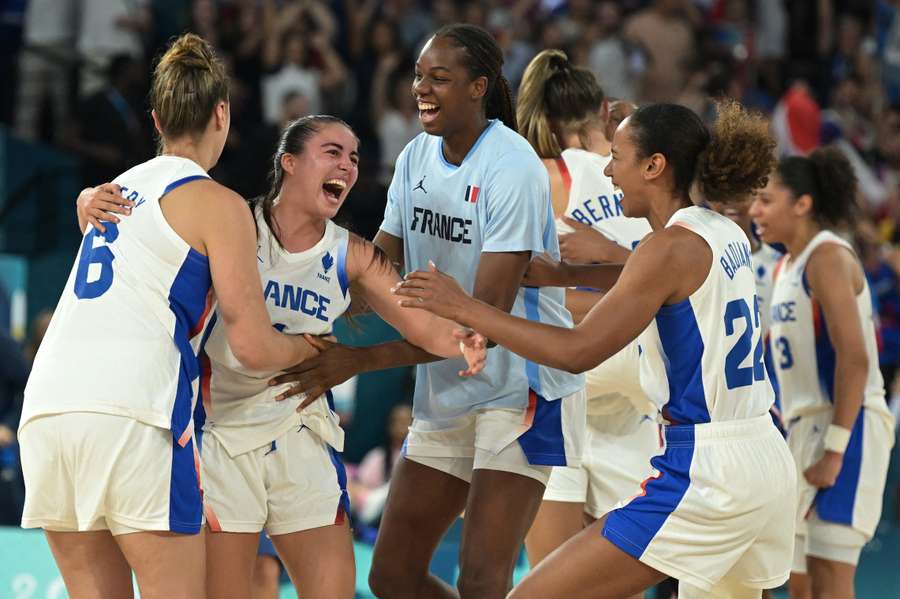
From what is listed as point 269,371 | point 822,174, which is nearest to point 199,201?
point 269,371

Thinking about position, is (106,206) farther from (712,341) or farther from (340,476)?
(712,341)

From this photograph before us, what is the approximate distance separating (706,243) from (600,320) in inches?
15.0

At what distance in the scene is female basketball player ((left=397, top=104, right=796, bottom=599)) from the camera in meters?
3.79

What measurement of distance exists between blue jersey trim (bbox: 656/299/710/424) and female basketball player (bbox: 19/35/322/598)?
1.16 m

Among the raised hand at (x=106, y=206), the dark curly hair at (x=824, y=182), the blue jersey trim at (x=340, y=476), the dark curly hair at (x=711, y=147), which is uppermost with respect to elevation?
the dark curly hair at (x=711, y=147)

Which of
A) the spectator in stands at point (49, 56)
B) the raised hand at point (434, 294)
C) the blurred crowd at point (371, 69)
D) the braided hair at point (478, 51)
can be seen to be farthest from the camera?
the spectator in stands at point (49, 56)

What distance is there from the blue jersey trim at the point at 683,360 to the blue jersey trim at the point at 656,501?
54mm

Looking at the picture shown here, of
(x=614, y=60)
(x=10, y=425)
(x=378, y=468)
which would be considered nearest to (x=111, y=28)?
(x=614, y=60)

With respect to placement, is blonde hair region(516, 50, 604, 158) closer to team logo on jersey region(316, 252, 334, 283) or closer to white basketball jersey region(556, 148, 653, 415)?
white basketball jersey region(556, 148, 653, 415)

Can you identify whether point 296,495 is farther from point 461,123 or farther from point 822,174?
point 822,174

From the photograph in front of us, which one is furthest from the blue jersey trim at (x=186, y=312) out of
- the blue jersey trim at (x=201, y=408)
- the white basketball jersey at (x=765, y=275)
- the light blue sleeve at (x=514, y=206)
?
the white basketball jersey at (x=765, y=275)

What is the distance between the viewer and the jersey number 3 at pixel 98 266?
366 centimetres

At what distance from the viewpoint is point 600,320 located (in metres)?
3.79

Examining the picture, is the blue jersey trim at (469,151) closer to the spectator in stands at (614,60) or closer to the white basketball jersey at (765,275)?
the white basketball jersey at (765,275)
